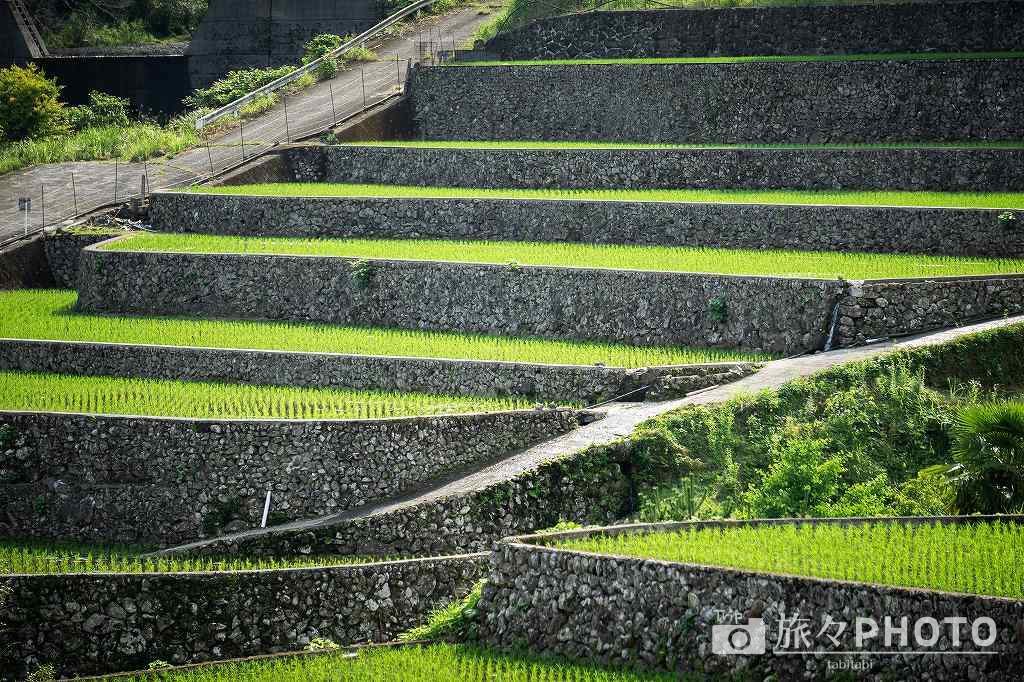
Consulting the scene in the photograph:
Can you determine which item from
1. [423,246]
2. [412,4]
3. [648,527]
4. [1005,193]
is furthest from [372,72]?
[648,527]

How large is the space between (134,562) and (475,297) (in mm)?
8605

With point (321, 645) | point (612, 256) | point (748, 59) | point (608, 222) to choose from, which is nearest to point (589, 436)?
point (321, 645)

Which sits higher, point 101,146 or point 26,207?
point 101,146

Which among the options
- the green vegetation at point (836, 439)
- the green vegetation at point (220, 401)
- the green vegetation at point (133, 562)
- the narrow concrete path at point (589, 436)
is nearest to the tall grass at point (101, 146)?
the green vegetation at point (220, 401)

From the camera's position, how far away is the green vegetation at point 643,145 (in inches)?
1260

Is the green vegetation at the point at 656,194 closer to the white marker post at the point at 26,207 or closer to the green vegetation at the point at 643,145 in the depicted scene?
the green vegetation at the point at 643,145

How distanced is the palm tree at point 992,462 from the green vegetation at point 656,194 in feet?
33.6

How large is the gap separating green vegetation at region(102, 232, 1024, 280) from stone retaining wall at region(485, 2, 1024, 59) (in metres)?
9.98

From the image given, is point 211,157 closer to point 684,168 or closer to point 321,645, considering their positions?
point 684,168

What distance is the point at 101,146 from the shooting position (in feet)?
138

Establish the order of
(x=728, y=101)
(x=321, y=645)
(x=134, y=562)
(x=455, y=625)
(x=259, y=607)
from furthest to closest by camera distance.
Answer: (x=728, y=101) < (x=134, y=562) < (x=259, y=607) < (x=321, y=645) < (x=455, y=625)

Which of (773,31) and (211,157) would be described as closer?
(773,31)

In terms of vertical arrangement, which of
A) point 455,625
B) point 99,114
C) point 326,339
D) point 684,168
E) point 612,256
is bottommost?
point 455,625

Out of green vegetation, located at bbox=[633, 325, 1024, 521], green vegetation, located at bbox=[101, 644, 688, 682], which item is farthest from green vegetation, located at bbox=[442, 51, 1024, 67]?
green vegetation, located at bbox=[101, 644, 688, 682]
